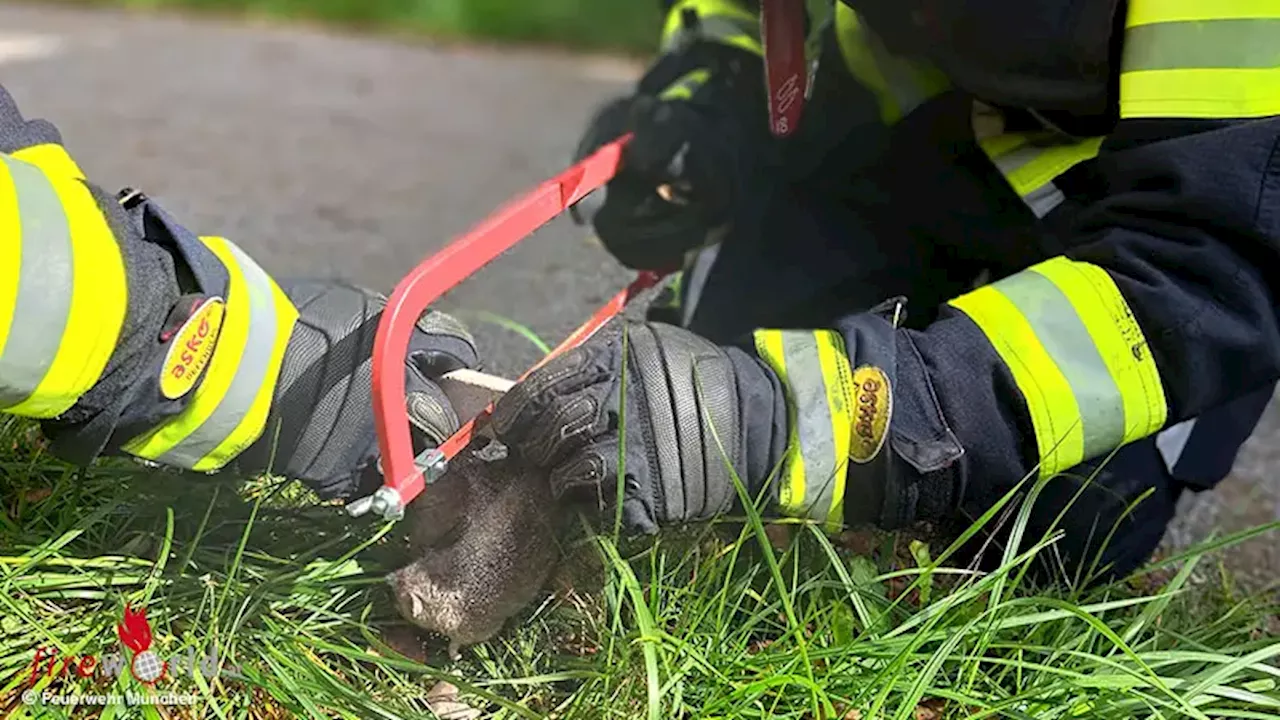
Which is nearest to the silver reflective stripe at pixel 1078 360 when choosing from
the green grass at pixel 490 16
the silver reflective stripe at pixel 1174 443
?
the silver reflective stripe at pixel 1174 443

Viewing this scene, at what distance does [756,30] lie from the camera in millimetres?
1296

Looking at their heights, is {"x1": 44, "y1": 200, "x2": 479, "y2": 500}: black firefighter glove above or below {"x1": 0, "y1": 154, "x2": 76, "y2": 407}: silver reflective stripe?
below

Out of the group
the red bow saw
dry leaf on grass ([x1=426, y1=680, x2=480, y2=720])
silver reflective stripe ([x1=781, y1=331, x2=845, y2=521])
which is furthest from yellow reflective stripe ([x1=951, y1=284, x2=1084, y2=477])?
dry leaf on grass ([x1=426, y1=680, x2=480, y2=720])

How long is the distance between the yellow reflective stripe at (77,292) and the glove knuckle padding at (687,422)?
27 cm

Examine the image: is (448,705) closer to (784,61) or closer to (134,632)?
(134,632)

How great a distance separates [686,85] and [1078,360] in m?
0.57

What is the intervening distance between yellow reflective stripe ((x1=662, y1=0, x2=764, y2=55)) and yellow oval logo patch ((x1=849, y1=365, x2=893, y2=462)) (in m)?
0.57

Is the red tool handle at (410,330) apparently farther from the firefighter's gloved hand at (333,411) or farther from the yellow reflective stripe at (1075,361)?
the yellow reflective stripe at (1075,361)

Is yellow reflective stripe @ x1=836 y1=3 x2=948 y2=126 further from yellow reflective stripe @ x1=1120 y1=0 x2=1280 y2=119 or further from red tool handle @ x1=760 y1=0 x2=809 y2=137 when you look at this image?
yellow reflective stripe @ x1=1120 y1=0 x2=1280 y2=119

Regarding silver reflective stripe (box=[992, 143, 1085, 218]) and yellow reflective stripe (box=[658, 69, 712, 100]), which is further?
yellow reflective stripe (box=[658, 69, 712, 100])

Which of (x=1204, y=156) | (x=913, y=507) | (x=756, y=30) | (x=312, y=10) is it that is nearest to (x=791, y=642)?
(x=913, y=507)

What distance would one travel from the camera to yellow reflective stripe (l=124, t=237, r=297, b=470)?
751 millimetres

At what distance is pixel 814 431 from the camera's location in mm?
771

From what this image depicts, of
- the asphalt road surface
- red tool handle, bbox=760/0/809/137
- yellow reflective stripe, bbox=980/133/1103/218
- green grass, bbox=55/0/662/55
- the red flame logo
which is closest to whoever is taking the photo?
the red flame logo
